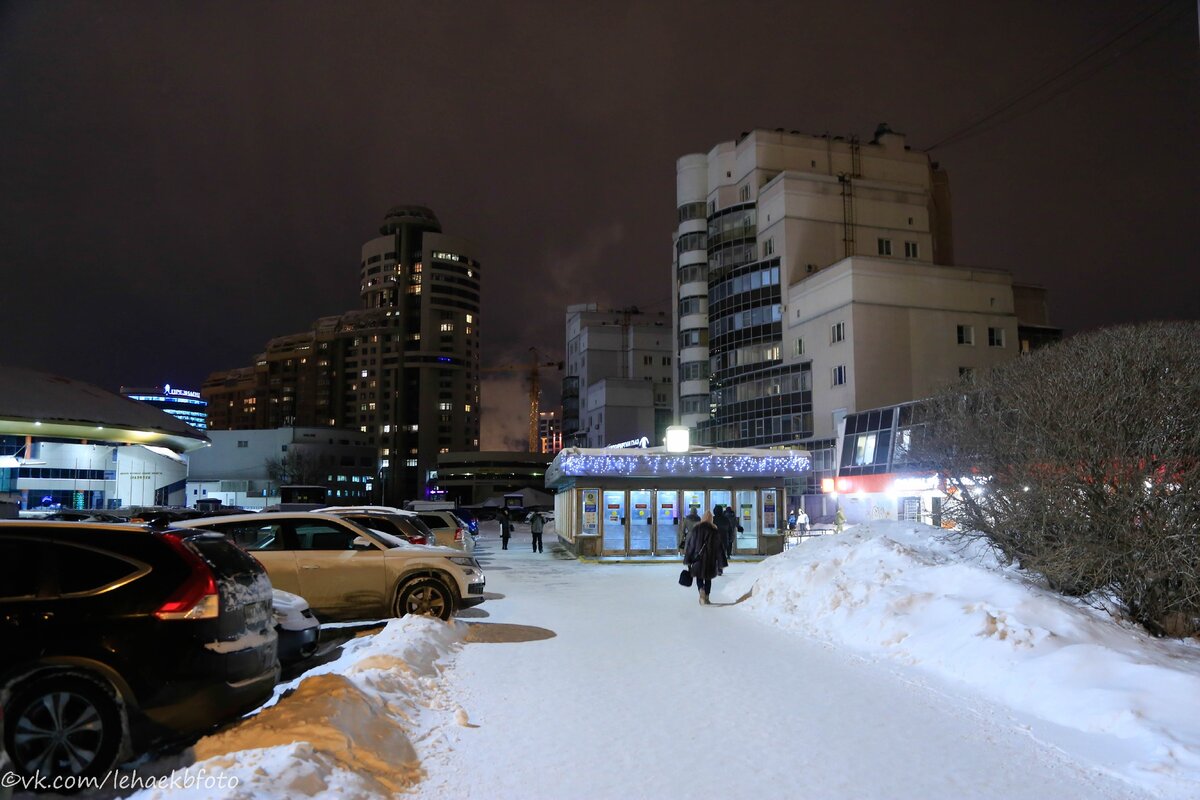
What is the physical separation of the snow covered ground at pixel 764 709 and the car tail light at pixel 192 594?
87 cm

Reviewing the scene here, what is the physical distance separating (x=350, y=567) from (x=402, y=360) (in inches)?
6286

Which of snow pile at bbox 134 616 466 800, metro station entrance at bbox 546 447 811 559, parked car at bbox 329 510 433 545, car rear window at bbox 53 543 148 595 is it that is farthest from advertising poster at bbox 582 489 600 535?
car rear window at bbox 53 543 148 595

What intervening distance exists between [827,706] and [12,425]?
60.0 metres

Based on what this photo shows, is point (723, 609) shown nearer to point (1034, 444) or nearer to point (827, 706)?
point (1034, 444)

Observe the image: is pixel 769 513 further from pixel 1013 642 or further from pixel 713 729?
pixel 713 729

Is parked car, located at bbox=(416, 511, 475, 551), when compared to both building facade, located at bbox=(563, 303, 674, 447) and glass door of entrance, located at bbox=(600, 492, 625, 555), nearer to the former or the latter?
glass door of entrance, located at bbox=(600, 492, 625, 555)

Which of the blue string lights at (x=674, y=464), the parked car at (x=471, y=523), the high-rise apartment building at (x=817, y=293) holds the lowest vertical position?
the parked car at (x=471, y=523)

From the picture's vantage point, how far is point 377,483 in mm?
141000

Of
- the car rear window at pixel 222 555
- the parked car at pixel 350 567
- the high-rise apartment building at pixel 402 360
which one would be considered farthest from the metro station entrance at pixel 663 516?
the high-rise apartment building at pixel 402 360

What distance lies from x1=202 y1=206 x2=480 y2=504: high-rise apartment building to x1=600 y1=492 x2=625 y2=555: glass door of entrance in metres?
136

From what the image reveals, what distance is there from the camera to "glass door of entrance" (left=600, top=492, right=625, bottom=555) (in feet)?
89.5

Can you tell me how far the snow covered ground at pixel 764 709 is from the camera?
17.6 ft

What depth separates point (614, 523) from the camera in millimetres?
27469

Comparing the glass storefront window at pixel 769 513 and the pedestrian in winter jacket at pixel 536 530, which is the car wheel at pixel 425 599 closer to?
the glass storefront window at pixel 769 513
